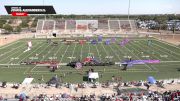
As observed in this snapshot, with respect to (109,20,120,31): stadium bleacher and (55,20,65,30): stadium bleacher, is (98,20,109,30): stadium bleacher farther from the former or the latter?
(55,20,65,30): stadium bleacher

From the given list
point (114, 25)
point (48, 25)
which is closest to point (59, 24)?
point (48, 25)

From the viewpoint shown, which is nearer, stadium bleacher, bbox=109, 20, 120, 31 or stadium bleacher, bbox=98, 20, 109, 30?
stadium bleacher, bbox=109, 20, 120, 31

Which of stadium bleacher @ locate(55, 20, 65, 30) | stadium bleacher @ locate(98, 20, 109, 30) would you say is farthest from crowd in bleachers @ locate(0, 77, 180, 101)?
stadium bleacher @ locate(98, 20, 109, 30)

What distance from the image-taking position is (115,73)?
145 ft

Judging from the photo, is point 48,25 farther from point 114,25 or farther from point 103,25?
point 114,25

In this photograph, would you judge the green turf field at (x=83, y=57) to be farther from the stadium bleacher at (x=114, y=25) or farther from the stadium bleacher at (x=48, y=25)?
the stadium bleacher at (x=114, y=25)

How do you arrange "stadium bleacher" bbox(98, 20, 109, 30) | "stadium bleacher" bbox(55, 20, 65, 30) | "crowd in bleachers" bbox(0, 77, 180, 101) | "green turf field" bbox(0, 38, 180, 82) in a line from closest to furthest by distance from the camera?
"crowd in bleachers" bbox(0, 77, 180, 101), "green turf field" bbox(0, 38, 180, 82), "stadium bleacher" bbox(55, 20, 65, 30), "stadium bleacher" bbox(98, 20, 109, 30)

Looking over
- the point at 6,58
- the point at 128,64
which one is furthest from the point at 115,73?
the point at 6,58

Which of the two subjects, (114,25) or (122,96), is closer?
(122,96)

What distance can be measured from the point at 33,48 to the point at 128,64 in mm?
26434

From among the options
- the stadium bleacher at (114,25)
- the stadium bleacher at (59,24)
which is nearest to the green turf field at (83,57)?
the stadium bleacher at (59,24)

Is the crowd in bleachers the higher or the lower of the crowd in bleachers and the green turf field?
the higher

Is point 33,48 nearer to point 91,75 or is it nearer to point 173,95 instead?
point 91,75

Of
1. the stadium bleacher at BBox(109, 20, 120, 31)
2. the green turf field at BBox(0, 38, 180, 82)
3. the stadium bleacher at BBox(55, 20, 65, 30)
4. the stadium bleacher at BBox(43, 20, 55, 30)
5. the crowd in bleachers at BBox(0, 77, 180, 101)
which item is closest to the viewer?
the crowd in bleachers at BBox(0, 77, 180, 101)
